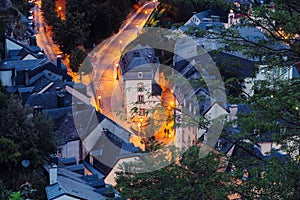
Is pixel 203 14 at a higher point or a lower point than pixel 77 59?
higher

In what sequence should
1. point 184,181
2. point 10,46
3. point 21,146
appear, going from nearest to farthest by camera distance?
point 184,181, point 21,146, point 10,46

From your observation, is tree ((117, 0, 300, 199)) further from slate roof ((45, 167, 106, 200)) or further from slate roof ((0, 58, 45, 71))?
slate roof ((0, 58, 45, 71))

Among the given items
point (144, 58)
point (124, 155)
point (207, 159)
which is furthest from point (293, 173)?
point (144, 58)

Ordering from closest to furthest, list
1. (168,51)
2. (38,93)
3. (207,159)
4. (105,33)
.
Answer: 1. (207,159)
2. (38,93)
3. (168,51)
4. (105,33)

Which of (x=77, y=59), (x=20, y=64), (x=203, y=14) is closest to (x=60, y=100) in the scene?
(x=20, y=64)

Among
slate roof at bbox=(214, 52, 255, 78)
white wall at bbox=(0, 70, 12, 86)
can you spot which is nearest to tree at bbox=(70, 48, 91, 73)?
white wall at bbox=(0, 70, 12, 86)

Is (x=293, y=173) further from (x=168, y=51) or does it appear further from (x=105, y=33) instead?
(x=105, y=33)

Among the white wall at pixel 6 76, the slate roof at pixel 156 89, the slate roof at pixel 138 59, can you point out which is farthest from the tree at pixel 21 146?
the slate roof at pixel 138 59

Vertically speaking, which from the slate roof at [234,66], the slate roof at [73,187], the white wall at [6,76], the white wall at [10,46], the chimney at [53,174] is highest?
the slate roof at [234,66]

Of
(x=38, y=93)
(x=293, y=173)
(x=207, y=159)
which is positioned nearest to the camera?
(x=293, y=173)

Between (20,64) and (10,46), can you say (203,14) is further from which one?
(20,64)

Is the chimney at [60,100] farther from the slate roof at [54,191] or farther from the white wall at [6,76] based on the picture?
the slate roof at [54,191]
